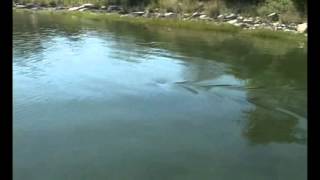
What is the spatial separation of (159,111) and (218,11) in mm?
10661

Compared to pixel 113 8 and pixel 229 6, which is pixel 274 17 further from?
pixel 113 8

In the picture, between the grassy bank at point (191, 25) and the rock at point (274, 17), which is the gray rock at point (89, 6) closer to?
the grassy bank at point (191, 25)

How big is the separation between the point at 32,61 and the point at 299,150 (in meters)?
6.41

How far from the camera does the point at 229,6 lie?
1741 centimetres

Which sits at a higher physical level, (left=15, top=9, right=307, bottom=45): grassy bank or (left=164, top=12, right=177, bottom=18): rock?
(left=164, top=12, right=177, bottom=18): rock

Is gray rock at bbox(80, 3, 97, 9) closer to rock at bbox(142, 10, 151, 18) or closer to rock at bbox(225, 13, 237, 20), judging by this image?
rock at bbox(142, 10, 151, 18)

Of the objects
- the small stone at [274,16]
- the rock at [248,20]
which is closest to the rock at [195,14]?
the rock at [248,20]

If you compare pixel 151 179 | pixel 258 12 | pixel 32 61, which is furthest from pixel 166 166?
pixel 258 12

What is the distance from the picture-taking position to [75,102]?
7.54m

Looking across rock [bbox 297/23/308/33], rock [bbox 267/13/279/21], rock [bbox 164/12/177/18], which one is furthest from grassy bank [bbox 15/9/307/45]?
rock [bbox 267/13/279/21]

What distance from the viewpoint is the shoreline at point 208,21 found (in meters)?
14.5

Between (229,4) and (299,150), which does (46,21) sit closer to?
(229,4)

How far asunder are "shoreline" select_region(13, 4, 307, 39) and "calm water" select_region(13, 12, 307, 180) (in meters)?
1.59

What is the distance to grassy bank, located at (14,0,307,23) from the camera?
49.6 ft
